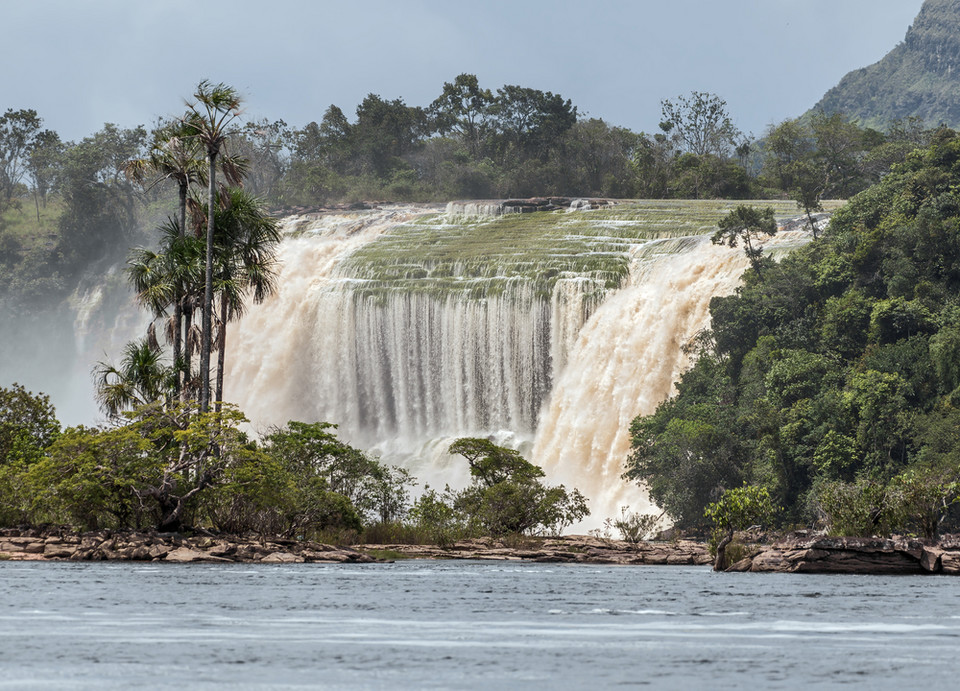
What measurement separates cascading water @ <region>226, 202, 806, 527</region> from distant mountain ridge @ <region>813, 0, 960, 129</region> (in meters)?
110

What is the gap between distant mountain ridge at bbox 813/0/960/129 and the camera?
6718 inches

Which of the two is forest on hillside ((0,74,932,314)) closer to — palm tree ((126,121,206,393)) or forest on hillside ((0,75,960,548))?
forest on hillside ((0,75,960,548))

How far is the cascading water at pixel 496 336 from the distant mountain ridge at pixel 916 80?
4328 inches

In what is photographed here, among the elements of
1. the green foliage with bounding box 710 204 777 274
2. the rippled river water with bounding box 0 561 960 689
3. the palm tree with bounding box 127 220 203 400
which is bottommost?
the rippled river water with bounding box 0 561 960 689

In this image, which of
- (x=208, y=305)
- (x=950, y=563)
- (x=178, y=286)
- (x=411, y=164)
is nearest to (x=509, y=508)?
(x=208, y=305)

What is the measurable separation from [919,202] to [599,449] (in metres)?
15.3

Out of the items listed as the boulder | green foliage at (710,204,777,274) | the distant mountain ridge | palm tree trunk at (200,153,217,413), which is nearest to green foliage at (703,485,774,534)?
the boulder

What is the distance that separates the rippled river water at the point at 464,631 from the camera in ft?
39.9

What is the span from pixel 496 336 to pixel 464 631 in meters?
43.1

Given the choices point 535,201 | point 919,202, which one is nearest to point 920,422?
point 919,202

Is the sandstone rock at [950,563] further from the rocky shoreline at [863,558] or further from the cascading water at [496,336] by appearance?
the cascading water at [496,336]

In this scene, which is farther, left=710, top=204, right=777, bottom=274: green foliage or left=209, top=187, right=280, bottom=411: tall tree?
left=710, top=204, right=777, bottom=274: green foliage

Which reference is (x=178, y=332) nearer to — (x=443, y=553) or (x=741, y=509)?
(x=443, y=553)

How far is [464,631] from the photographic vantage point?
53.8 ft
